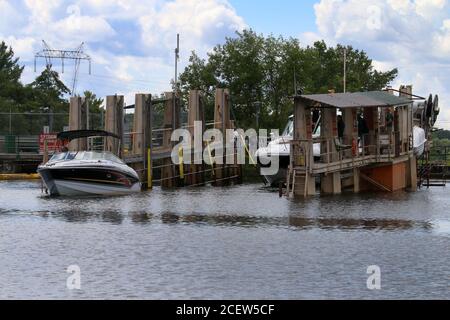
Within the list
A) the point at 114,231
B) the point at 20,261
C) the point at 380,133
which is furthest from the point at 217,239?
the point at 380,133

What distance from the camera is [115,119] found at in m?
47.1

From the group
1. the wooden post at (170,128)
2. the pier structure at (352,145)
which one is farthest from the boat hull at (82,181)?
the wooden post at (170,128)

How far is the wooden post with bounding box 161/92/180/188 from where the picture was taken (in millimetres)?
49969

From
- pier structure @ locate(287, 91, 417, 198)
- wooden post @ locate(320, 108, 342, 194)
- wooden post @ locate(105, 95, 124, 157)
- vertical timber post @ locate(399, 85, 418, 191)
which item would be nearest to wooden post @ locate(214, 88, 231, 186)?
pier structure @ locate(287, 91, 417, 198)

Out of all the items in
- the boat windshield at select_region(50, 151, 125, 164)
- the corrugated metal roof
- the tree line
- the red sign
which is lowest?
the boat windshield at select_region(50, 151, 125, 164)

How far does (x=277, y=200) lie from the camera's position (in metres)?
38.0

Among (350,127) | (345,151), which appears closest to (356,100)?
(350,127)

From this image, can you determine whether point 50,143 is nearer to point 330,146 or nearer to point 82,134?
point 82,134

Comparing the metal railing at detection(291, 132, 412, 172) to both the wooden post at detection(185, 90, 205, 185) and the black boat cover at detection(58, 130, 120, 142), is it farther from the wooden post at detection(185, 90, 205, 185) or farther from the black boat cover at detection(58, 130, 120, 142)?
the wooden post at detection(185, 90, 205, 185)

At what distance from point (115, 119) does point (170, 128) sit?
4172 millimetres

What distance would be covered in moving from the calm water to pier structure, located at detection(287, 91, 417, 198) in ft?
8.11

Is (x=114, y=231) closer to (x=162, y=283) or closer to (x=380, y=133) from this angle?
(x=162, y=283)

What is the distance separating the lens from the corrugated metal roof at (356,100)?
39.4m
